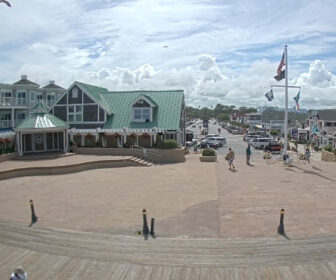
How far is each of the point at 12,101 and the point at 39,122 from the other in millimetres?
11361

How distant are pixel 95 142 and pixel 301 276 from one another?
87.2ft

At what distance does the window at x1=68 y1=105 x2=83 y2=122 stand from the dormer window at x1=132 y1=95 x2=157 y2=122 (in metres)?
5.40

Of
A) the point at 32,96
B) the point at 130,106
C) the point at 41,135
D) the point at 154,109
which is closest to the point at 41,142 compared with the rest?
the point at 41,135

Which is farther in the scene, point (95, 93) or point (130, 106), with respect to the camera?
point (95, 93)

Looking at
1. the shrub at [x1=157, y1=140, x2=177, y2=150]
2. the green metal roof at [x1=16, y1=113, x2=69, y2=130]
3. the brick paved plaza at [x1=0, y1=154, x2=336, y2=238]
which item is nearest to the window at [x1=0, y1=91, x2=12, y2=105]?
the green metal roof at [x1=16, y1=113, x2=69, y2=130]

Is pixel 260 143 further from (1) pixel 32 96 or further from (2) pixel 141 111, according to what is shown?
(1) pixel 32 96

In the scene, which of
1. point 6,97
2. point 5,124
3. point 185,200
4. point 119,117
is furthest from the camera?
point 6,97

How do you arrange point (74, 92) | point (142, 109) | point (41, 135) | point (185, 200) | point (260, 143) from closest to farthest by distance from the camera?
point (185, 200)
point (41, 135)
point (142, 109)
point (74, 92)
point (260, 143)

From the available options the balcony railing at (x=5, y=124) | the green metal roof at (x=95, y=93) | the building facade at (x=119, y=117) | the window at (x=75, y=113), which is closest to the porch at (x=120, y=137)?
the building facade at (x=119, y=117)

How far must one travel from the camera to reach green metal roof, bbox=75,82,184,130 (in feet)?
108

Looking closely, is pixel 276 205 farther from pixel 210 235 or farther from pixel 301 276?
pixel 301 276

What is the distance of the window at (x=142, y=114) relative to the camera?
33344mm

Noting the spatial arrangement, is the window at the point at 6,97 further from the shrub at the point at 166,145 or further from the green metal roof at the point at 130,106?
the shrub at the point at 166,145

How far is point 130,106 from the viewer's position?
33719 millimetres
